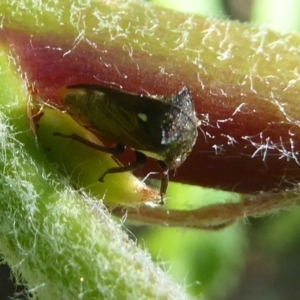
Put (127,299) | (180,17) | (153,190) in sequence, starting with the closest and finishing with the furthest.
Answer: (127,299) < (153,190) < (180,17)

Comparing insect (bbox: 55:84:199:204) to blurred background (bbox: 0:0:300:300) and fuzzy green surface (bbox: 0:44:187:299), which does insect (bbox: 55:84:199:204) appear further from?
blurred background (bbox: 0:0:300:300)

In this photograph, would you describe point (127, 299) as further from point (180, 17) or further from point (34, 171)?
point (180, 17)

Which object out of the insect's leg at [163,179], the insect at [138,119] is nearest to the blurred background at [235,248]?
the insect's leg at [163,179]

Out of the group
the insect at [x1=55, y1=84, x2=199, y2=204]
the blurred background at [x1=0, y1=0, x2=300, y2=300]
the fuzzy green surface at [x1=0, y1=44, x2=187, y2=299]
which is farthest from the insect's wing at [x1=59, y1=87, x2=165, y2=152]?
the blurred background at [x1=0, y1=0, x2=300, y2=300]

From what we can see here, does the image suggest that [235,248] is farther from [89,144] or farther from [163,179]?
[89,144]

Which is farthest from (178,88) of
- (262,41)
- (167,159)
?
(262,41)

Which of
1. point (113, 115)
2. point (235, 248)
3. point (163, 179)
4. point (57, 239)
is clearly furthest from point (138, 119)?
point (235, 248)
